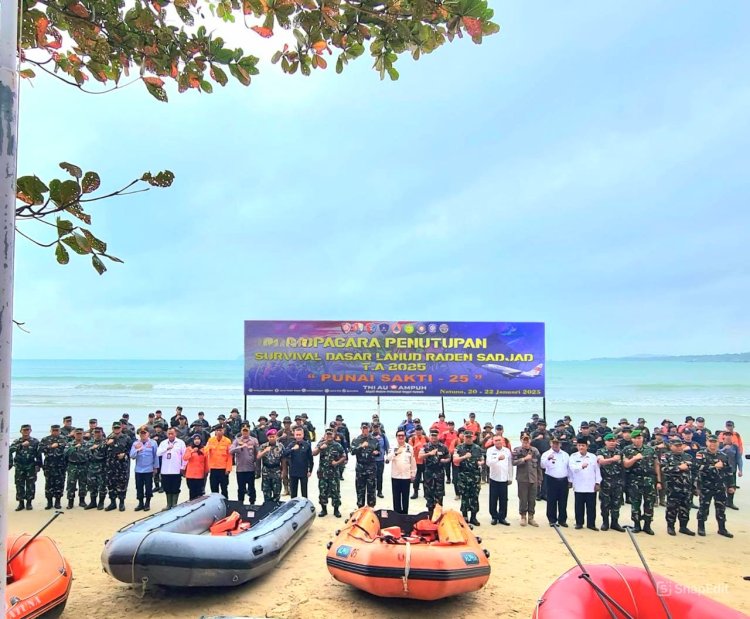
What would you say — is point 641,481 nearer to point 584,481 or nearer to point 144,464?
point 584,481

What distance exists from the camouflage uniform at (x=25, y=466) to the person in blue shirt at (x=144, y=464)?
5.45ft

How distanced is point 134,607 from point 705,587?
19.7ft

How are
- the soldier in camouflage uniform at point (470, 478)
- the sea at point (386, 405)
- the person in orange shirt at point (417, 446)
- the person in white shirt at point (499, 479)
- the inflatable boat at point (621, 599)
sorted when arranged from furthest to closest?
the sea at point (386, 405), the person in orange shirt at point (417, 446), the soldier in camouflage uniform at point (470, 478), the person in white shirt at point (499, 479), the inflatable boat at point (621, 599)

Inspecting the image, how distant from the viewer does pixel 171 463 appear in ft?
29.2

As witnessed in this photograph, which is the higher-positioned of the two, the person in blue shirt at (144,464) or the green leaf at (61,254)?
the green leaf at (61,254)

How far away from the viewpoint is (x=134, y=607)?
5.21 meters

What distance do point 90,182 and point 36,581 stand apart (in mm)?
4172

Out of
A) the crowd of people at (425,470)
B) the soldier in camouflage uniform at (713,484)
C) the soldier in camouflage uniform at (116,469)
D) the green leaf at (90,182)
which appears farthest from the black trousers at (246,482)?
the green leaf at (90,182)

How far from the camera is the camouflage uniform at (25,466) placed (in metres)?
9.02

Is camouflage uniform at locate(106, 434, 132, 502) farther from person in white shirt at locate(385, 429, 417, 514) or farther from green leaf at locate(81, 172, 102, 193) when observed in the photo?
green leaf at locate(81, 172, 102, 193)

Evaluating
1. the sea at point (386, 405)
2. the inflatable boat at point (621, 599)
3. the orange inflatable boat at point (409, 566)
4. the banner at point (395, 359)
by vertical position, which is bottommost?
the sea at point (386, 405)

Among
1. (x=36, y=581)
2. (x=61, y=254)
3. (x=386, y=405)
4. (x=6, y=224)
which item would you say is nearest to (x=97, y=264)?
(x=61, y=254)

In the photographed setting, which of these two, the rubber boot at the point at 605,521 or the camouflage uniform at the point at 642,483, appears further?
the rubber boot at the point at 605,521

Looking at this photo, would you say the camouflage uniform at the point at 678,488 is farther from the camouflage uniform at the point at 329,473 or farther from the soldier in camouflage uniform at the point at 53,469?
the soldier in camouflage uniform at the point at 53,469
